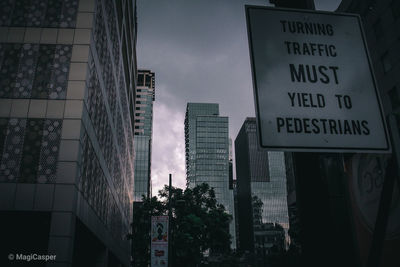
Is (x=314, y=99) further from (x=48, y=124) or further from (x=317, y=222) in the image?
(x=48, y=124)

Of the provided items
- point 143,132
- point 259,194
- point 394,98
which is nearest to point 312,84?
point 394,98

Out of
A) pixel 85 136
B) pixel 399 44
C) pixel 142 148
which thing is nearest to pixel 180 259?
pixel 85 136

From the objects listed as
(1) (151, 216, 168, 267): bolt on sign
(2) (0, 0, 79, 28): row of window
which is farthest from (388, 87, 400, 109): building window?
(2) (0, 0, 79, 28): row of window

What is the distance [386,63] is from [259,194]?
469 ft

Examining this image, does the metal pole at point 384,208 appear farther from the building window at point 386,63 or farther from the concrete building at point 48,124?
the building window at point 386,63

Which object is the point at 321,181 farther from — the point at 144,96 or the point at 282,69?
the point at 144,96

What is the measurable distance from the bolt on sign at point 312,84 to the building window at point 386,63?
3000 cm

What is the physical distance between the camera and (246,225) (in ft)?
560

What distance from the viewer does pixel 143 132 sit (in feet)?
484

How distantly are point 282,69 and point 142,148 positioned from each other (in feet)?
446

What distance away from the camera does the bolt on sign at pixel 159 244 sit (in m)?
20.9

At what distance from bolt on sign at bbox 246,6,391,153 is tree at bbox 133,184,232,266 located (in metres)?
28.6

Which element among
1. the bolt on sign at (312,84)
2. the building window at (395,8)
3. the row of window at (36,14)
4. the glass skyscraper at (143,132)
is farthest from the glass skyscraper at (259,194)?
the bolt on sign at (312,84)

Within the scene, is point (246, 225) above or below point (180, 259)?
above
